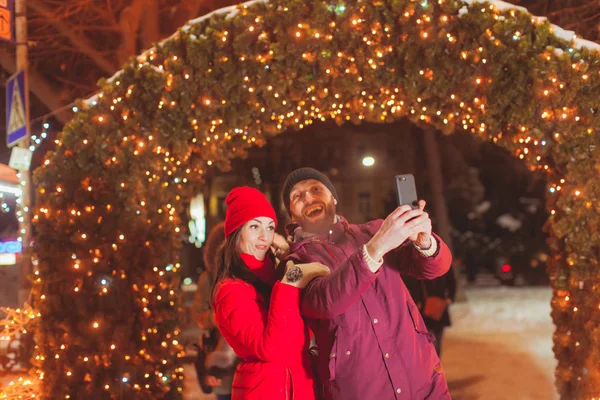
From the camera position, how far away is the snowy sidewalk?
658 centimetres

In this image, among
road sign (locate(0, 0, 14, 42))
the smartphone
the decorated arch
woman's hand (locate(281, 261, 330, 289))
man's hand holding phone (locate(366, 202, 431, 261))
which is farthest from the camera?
road sign (locate(0, 0, 14, 42))

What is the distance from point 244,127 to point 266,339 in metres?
2.39

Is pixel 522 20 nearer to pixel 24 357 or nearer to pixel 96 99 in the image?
pixel 96 99

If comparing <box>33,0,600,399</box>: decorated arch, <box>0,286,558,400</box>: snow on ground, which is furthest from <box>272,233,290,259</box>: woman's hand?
<box>0,286,558,400</box>: snow on ground

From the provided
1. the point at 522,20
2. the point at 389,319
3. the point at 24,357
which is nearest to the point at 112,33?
the point at 24,357

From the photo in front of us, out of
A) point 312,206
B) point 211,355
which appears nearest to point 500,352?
point 211,355

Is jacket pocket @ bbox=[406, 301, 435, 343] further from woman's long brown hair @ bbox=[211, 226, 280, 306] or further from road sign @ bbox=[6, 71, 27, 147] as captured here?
road sign @ bbox=[6, 71, 27, 147]

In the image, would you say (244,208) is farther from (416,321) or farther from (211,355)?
(211,355)

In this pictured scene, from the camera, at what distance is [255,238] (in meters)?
2.73

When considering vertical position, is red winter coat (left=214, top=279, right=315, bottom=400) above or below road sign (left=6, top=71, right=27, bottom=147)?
→ below

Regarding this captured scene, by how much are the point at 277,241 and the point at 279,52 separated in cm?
165

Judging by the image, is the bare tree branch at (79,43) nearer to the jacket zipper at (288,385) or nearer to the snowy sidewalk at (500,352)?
the snowy sidewalk at (500,352)

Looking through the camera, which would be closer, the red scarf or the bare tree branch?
the red scarf

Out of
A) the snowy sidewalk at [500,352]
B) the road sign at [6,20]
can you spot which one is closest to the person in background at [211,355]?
the snowy sidewalk at [500,352]
